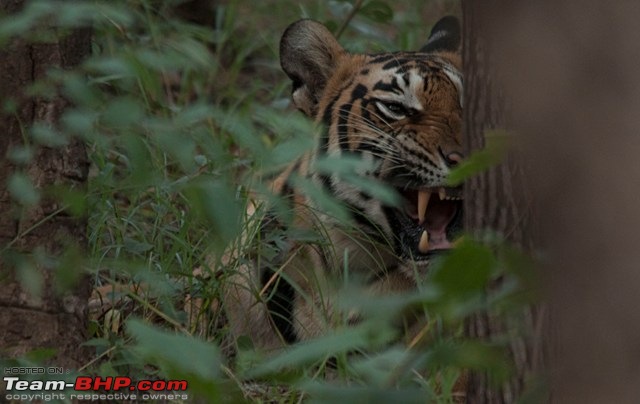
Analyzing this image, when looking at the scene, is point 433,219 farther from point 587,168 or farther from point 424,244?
point 587,168

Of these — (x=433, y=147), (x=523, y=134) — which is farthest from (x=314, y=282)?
(x=523, y=134)

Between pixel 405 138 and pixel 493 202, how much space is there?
154 centimetres

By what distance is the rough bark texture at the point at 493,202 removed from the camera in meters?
2.64

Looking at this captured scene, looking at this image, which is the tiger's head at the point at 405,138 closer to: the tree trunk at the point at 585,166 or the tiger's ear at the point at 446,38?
the tiger's ear at the point at 446,38

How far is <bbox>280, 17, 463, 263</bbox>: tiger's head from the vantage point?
14.1 ft

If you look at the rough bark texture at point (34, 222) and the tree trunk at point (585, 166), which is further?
the rough bark texture at point (34, 222)

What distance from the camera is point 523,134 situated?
6.22 feet

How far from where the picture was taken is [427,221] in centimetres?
439

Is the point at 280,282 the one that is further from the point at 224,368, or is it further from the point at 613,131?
the point at 613,131

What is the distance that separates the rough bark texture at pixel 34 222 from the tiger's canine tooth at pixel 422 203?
1.42 meters

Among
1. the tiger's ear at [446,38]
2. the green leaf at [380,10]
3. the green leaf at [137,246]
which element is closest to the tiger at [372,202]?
the tiger's ear at [446,38]

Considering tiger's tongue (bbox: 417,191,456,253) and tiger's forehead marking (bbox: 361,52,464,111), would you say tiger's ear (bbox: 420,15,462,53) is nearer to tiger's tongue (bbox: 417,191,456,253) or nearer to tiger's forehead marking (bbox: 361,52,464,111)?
tiger's forehead marking (bbox: 361,52,464,111)

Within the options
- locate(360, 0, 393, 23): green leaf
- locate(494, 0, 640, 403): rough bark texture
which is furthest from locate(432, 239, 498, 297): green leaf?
locate(360, 0, 393, 23): green leaf

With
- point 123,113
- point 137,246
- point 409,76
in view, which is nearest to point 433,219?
point 409,76
